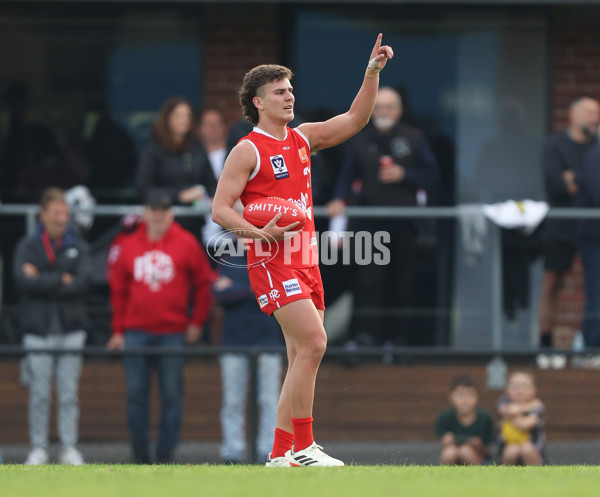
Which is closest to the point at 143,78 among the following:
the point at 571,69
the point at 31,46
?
the point at 31,46

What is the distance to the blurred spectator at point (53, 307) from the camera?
30.8ft

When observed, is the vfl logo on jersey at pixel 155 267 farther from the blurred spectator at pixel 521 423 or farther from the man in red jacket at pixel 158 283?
the blurred spectator at pixel 521 423

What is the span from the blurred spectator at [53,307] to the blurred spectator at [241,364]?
115 cm

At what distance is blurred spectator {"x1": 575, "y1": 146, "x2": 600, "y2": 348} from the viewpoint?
1021 cm

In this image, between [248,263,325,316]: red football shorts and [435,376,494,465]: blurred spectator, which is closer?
[248,263,325,316]: red football shorts

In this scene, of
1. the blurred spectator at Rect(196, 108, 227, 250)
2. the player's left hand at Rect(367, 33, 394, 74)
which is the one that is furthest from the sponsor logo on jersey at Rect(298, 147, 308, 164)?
the blurred spectator at Rect(196, 108, 227, 250)

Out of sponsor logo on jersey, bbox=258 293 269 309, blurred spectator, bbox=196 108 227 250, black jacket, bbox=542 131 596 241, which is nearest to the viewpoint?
sponsor logo on jersey, bbox=258 293 269 309

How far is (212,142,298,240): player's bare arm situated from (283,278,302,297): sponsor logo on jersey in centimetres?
24

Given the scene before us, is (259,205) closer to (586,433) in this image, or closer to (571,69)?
(586,433)

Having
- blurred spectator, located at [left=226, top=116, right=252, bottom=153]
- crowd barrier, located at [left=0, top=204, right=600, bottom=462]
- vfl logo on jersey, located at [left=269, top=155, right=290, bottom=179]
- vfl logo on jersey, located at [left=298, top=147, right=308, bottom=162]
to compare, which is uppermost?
blurred spectator, located at [left=226, top=116, right=252, bottom=153]

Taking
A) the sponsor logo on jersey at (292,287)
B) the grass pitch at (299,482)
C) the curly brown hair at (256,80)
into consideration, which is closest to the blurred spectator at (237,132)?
the curly brown hair at (256,80)

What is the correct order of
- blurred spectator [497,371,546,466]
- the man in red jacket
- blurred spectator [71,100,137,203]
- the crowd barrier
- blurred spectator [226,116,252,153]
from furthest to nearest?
blurred spectator [71,100,137,203] < blurred spectator [226,116,252,153] < the man in red jacket < the crowd barrier < blurred spectator [497,371,546,466]

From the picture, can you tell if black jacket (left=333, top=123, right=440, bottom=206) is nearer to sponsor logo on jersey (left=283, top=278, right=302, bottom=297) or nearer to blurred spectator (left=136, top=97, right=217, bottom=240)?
blurred spectator (left=136, top=97, right=217, bottom=240)

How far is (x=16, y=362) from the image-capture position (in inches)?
383
